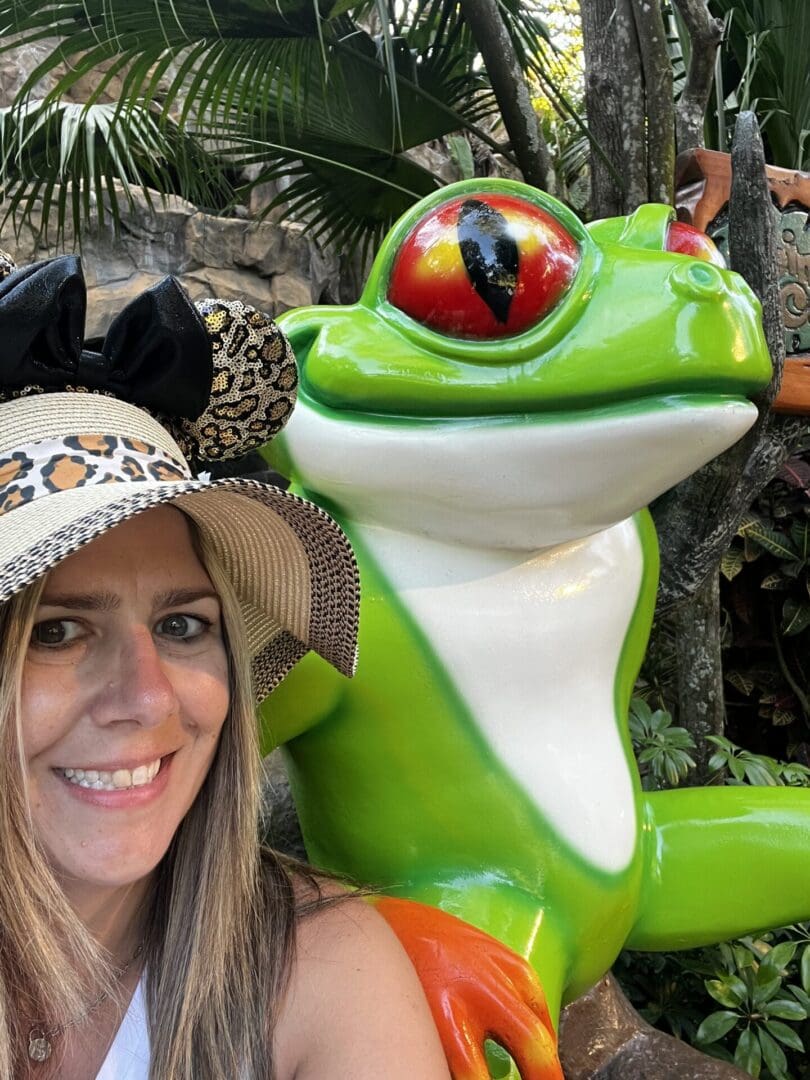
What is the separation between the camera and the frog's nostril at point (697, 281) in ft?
3.01

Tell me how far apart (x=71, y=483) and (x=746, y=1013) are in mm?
1420

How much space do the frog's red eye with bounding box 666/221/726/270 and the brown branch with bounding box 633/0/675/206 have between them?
71cm

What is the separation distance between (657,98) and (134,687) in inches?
59.4

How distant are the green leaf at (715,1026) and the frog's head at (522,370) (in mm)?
954

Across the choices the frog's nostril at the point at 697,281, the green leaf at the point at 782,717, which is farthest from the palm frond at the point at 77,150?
the green leaf at the point at 782,717

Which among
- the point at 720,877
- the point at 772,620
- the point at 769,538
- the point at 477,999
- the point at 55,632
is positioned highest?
the point at 55,632

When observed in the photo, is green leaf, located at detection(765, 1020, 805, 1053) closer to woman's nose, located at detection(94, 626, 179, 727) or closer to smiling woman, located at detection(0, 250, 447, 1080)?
smiling woman, located at detection(0, 250, 447, 1080)

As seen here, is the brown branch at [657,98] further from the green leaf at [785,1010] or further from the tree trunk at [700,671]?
the green leaf at [785,1010]

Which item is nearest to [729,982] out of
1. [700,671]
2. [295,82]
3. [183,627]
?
[700,671]

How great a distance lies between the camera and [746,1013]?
158 centimetres

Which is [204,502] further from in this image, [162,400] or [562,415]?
[562,415]

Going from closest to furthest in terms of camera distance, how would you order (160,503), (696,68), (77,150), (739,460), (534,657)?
(160,503) < (534,657) < (739,460) < (696,68) < (77,150)

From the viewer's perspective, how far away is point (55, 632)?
0.73 m

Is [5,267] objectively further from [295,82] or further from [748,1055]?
[295,82]
